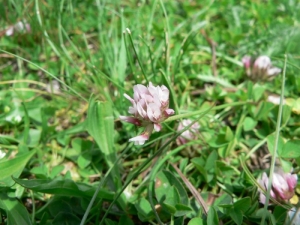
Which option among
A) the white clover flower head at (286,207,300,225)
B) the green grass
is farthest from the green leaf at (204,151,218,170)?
the white clover flower head at (286,207,300,225)

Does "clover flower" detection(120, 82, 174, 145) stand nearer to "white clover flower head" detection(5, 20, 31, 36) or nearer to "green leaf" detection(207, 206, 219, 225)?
"green leaf" detection(207, 206, 219, 225)

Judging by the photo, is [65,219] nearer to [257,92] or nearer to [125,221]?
Result: [125,221]

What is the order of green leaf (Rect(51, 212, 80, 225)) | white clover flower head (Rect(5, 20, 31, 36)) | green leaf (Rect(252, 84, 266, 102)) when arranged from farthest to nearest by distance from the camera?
white clover flower head (Rect(5, 20, 31, 36)), green leaf (Rect(252, 84, 266, 102)), green leaf (Rect(51, 212, 80, 225))

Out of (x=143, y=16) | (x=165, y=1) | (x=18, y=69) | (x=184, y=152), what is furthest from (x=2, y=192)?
(x=165, y=1)

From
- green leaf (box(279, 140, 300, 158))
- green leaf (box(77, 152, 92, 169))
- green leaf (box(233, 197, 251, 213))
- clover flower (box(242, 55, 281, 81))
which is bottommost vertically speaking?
green leaf (box(233, 197, 251, 213))

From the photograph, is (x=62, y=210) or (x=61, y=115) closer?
(x=62, y=210)

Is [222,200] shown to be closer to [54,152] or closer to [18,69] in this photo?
[54,152]

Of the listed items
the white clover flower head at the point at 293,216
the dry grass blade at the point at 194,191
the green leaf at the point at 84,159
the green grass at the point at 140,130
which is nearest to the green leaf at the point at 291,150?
the green grass at the point at 140,130

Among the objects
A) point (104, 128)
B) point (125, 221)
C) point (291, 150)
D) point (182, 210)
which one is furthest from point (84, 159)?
point (291, 150)
